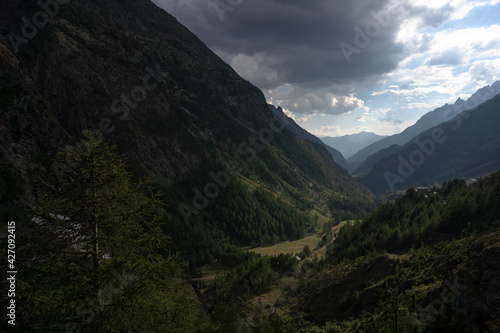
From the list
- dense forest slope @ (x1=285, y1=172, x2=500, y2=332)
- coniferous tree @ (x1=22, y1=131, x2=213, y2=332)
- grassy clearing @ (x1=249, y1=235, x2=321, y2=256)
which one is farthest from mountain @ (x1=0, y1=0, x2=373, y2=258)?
coniferous tree @ (x1=22, y1=131, x2=213, y2=332)

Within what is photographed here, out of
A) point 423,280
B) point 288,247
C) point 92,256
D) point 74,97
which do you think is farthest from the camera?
point 288,247

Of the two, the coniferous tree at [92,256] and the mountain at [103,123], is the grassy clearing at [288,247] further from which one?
the coniferous tree at [92,256]

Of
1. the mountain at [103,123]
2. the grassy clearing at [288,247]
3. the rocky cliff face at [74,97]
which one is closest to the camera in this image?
the mountain at [103,123]

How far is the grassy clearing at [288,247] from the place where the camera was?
149m

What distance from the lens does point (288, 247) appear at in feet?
527

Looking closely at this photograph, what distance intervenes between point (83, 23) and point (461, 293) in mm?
216761

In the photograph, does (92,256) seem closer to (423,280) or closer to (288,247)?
(423,280)

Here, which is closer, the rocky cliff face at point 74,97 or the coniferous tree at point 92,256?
the coniferous tree at point 92,256

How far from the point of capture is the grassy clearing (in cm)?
14900

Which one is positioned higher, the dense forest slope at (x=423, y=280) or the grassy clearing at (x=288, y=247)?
the dense forest slope at (x=423, y=280)

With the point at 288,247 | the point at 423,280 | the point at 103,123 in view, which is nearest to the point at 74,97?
the point at 103,123

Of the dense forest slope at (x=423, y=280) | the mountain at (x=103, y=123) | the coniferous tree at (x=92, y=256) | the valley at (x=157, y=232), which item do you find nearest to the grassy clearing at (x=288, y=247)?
the valley at (x=157, y=232)

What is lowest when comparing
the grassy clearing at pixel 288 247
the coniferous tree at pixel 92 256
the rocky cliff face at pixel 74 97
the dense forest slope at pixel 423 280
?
the grassy clearing at pixel 288 247

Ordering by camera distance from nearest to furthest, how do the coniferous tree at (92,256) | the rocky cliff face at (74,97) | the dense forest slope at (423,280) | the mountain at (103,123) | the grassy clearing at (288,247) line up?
the coniferous tree at (92,256), the dense forest slope at (423,280), the mountain at (103,123), the rocky cliff face at (74,97), the grassy clearing at (288,247)
